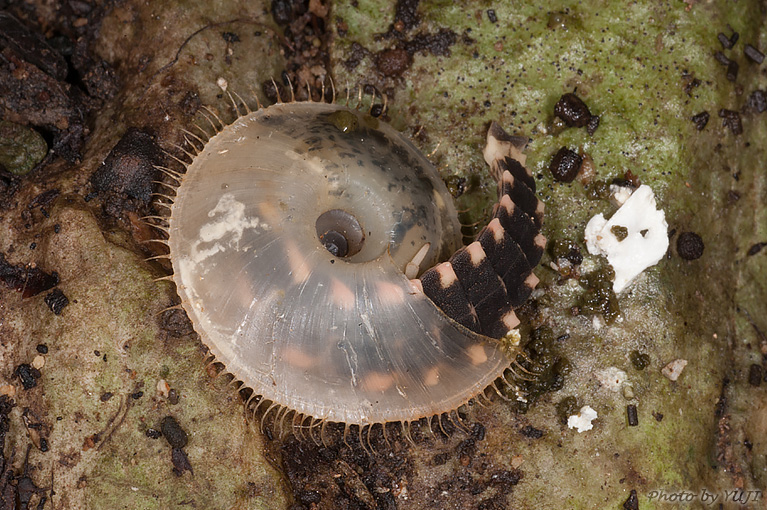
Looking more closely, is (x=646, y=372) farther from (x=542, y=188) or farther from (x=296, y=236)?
(x=296, y=236)

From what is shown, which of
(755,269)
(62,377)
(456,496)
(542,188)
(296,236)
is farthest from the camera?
(755,269)

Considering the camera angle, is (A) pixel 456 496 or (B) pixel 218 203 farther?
(A) pixel 456 496

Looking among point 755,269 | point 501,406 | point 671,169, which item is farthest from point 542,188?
point 755,269

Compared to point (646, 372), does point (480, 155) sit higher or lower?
higher

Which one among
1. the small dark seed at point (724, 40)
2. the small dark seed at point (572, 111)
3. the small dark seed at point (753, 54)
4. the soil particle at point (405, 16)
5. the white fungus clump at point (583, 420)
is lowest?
the white fungus clump at point (583, 420)

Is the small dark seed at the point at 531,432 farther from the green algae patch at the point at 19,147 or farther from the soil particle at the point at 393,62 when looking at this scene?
the green algae patch at the point at 19,147

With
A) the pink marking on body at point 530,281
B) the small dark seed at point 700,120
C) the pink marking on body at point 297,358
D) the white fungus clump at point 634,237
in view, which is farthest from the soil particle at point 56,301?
the small dark seed at point 700,120

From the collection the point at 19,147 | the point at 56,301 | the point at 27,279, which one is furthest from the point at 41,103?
the point at 56,301
